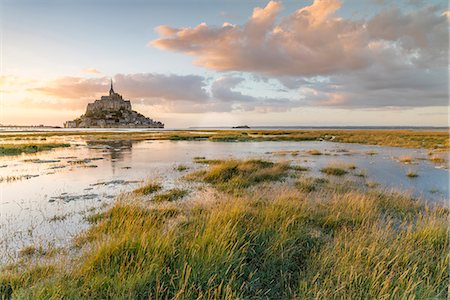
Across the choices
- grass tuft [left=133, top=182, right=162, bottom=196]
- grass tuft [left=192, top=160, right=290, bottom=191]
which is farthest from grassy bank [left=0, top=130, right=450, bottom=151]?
grass tuft [left=133, top=182, right=162, bottom=196]

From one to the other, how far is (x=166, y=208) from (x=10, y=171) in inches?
696

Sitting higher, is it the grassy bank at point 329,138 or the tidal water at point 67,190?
the grassy bank at point 329,138

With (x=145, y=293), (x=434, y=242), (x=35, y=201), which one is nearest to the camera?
(x=145, y=293)

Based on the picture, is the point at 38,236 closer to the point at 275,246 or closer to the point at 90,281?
the point at 90,281


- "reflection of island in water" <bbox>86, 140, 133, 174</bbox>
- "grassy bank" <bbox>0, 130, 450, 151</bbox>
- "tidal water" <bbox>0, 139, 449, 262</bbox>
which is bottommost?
"tidal water" <bbox>0, 139, 449, 262</bbox>

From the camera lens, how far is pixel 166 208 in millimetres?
9750

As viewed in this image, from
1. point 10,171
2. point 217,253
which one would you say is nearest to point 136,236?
point 217,253

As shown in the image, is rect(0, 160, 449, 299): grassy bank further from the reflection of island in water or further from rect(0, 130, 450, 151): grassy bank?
rect(0, 130, 450, 151): grassy bank

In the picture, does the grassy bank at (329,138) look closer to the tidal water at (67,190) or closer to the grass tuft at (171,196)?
the tidal water at (67,190)

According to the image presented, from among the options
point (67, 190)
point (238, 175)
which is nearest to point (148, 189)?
point (67, 190)

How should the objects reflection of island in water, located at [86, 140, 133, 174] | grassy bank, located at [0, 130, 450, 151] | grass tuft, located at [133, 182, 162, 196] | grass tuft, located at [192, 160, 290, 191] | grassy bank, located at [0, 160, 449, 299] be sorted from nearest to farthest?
grassy bank, located at [0, 160, 449, 299]
grass tuft, located at [133, 182, 162, 196]
grass tuft, located at [192, 160, 290, 191]
reflection of island in water, located at [86, 140, 133, 174]
grassy bank, located at [0, 130, 450, 151]

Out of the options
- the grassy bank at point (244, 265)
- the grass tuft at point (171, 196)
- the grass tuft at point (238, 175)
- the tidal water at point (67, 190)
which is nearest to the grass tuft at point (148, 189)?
the tidal water at point (67, 190)

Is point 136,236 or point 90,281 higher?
point 136,236

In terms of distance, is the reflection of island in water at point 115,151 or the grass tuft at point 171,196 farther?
the reflection of island in water at point 115,151
